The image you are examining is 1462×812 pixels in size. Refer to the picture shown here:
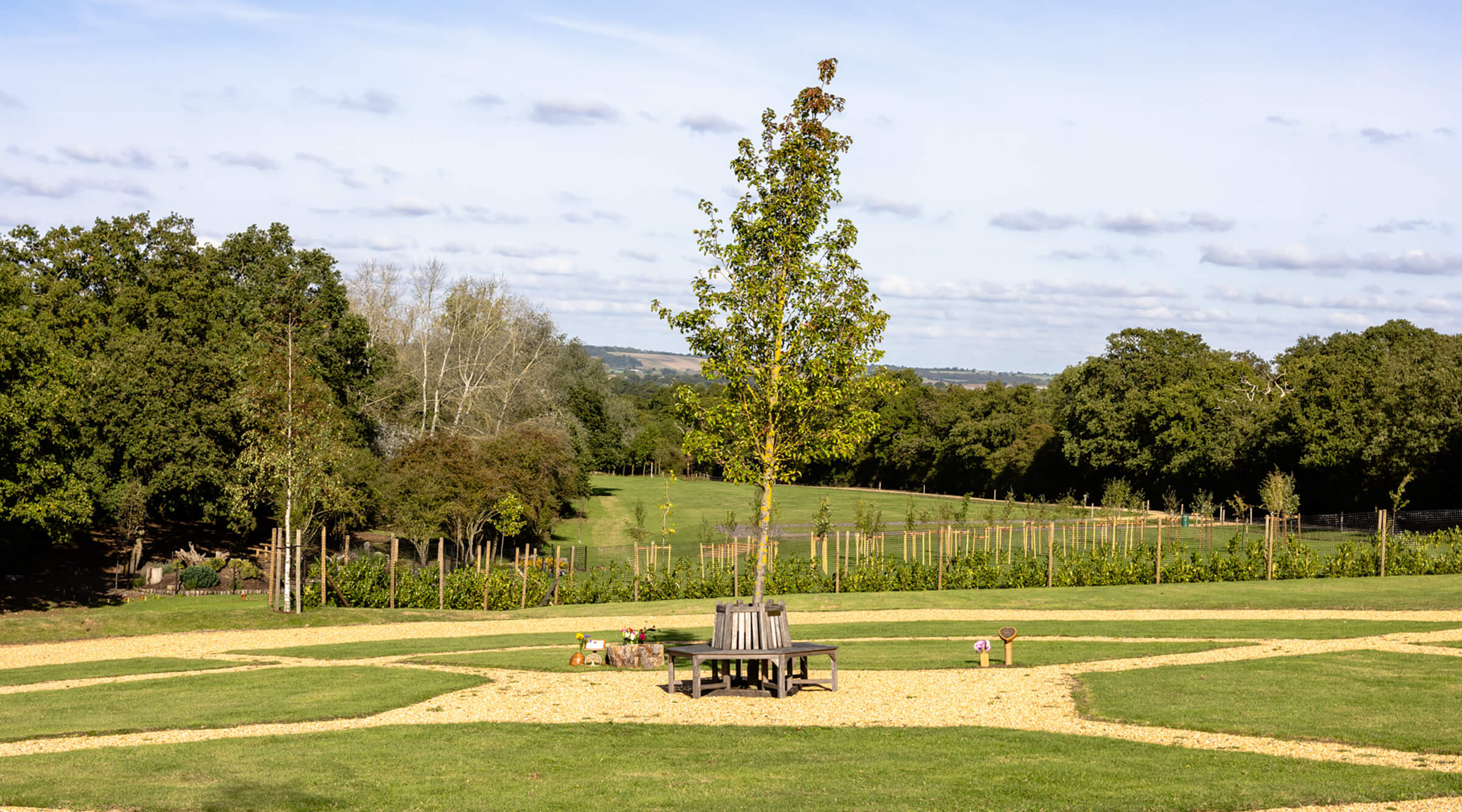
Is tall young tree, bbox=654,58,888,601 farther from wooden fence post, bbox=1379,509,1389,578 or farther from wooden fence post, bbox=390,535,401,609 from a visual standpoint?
wooden fence post, bbox=1379,509,1389,578

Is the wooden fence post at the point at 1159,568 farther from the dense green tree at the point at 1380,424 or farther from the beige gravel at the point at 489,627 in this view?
the dense green tree at the point at 1380,424

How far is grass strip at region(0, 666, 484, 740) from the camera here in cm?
1323

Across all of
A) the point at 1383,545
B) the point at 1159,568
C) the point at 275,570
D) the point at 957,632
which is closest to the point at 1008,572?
the point at 1159,568

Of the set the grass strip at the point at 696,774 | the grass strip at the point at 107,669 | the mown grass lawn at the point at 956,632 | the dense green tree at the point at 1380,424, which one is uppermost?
the dense green tree at the point at 1380,424

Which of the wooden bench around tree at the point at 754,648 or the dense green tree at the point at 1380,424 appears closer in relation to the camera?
the wooden bench around tree at the point at 754,648

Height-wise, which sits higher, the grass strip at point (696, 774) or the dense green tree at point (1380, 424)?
the dense green tree at point (1380, 424)

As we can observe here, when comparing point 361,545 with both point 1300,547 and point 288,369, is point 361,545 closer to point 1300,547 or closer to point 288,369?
point 288,369

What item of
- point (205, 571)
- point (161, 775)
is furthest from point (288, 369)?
point (161, 775)

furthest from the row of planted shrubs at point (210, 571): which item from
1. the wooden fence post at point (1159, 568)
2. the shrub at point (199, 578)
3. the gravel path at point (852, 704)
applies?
the wooden fence post at point (1159, 568)

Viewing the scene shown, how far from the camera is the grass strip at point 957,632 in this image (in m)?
20.4

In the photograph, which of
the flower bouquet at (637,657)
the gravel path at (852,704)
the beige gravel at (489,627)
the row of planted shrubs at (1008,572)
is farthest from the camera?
the row of planted shrubs at (1008,572)

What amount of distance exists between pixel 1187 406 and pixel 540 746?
6116 centimetres

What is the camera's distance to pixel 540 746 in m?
11.5

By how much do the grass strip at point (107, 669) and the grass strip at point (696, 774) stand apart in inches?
285
